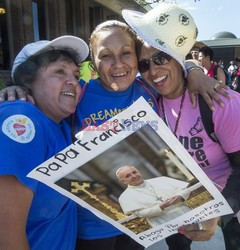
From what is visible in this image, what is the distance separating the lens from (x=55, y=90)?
1.33 meters

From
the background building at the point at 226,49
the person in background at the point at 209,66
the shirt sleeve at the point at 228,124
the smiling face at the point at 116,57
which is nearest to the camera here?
the shirt sleeve at the point at 228,124

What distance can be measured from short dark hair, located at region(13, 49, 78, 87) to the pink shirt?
1.81 ft

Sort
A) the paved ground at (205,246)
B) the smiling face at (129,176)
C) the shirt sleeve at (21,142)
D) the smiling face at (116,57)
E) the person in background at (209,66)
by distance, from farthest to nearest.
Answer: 1. the person in background at (209,66)
2. the paved ground at (205,246)
3. the smiling face at (116,57)
4. the smiling face at (129,176)
5. the shirt sleeve at (21,142)

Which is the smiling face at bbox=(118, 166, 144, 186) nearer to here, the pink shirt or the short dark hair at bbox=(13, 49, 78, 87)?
the pink shirt

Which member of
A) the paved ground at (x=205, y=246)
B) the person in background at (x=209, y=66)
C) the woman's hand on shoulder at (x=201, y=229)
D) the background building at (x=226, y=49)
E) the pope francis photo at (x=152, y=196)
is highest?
the pope francis photo at (x=152, y=196)

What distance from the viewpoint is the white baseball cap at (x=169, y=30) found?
1.42 metres

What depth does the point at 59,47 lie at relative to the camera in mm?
1443

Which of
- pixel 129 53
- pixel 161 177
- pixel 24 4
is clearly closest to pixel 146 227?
pixel 161 177

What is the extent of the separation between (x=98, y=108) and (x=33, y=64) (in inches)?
14.8

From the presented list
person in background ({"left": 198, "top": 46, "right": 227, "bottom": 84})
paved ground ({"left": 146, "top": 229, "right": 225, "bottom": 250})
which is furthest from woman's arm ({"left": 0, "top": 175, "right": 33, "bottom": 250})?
person in background ({"left": 198, "top": 46, "right": 227, "bottom": 84})

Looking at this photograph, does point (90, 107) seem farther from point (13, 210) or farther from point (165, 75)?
point (13, 210)

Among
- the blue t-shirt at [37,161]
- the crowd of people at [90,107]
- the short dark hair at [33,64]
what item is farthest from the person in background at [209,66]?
the blue t-shirt at [37,161]

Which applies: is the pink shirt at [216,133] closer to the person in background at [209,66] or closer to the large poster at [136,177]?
the large poster at [136,177]

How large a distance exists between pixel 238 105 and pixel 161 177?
474 mm
